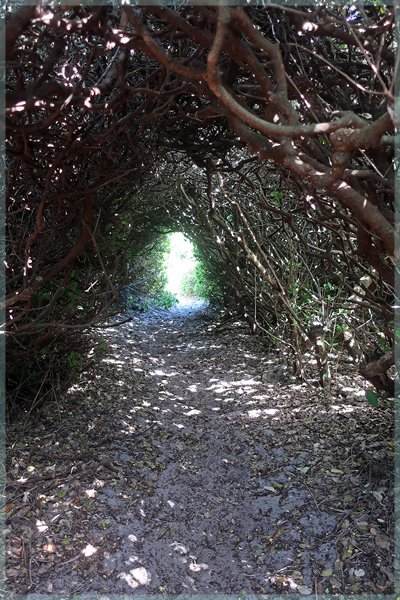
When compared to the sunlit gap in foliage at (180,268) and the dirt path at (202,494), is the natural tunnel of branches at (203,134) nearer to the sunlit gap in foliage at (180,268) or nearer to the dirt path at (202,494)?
the dirt path at (202,494)

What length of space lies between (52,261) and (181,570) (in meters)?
2.43

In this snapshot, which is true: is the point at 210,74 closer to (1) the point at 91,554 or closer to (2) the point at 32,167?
(2) the point at 32,167

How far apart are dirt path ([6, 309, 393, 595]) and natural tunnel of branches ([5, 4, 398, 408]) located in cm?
57

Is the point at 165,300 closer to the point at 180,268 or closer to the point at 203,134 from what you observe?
the point at 180,268

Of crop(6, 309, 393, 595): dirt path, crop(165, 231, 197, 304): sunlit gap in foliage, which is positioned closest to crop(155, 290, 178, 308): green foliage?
crop(165, 231, 197, 304): sunlit gap in foliage

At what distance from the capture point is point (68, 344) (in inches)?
173

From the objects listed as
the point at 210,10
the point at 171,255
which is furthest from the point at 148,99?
the point at 171,255

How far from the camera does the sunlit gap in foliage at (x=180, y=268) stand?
14.2 meters

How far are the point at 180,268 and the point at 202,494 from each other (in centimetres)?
1426

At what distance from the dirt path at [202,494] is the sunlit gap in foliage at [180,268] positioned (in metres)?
8.61

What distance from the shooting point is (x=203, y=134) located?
3553 mm

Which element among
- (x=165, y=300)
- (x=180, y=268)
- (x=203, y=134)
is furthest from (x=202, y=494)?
(x=180, y=268)

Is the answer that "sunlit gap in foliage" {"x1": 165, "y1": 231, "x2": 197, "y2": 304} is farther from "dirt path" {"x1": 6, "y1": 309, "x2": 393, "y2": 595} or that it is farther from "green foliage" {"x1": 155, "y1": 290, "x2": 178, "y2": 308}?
"dirt path" {"x1": 6, "y1": 309, "x2": 393, "y2": 595}

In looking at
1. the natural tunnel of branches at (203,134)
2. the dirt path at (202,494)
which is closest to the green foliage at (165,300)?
the natural tunnel of branches at (203,134)
